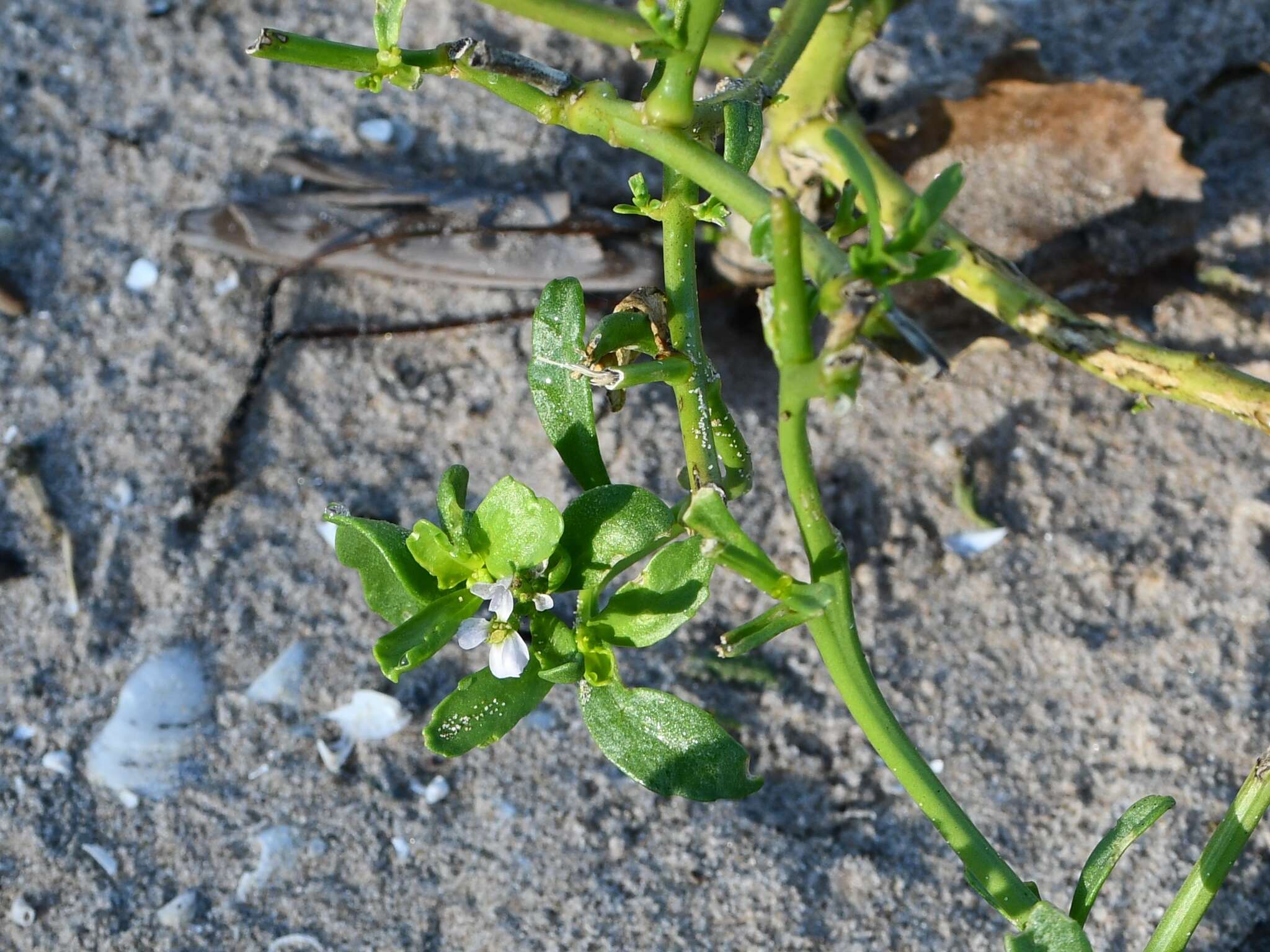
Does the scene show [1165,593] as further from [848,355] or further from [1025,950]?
[848,355]

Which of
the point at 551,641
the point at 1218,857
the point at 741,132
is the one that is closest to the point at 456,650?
the point at 551,641

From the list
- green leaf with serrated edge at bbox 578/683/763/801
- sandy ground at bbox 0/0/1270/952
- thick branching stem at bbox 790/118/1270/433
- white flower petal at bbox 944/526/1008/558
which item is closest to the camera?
green leaf with serrated edge at bbox 578/683/763/801

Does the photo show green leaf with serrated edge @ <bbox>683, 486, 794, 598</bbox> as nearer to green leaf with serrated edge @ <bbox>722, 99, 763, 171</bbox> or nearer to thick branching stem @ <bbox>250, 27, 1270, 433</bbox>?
thick branching stem @ <bbox>250, 27, 1270, 433</bbox>

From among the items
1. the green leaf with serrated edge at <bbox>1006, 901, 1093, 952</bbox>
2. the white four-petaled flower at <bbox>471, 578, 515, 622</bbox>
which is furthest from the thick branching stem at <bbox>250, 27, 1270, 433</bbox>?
the green leaf with serrated edge at <bbox>1006, 901, 1093, 952</bbox>

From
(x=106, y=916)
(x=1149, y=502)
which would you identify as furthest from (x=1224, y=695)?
(x=106, y=916)

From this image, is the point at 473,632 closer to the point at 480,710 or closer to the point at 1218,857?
the point at 480,710
